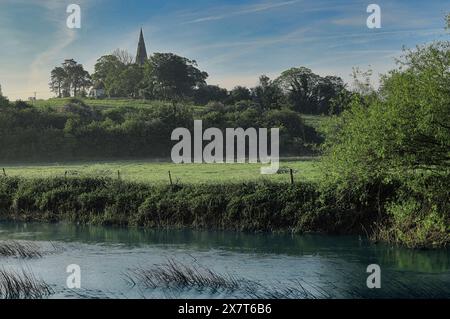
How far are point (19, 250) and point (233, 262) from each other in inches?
362

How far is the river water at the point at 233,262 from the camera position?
19.9 meters

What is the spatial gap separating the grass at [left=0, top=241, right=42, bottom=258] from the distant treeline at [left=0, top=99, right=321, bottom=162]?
1773 inches

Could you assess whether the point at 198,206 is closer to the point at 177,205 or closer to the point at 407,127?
the point at 177,205

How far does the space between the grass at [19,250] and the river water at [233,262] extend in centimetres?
58

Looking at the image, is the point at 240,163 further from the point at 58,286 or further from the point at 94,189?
the point at 58,286

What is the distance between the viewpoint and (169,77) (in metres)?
114

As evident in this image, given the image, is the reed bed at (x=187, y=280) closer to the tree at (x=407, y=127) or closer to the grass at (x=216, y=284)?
the grass at (x=216, y=284)

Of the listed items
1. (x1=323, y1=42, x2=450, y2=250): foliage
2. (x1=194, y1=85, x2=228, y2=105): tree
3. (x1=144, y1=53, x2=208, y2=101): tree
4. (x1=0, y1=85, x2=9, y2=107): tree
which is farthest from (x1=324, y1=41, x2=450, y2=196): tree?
(x1=144, y1=53, x2=208, y2=101): tree

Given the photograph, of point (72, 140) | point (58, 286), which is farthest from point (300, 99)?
point (58, 286)

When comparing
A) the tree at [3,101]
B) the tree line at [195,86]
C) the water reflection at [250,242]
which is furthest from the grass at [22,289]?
the tree line at [195,86]

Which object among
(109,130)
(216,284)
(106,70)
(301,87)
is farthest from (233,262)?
(106,70)

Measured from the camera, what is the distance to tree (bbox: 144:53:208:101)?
114m

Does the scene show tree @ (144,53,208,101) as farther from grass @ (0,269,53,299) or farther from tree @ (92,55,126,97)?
grass @ (0,269,53,299)

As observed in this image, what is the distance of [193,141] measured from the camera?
260 feet
